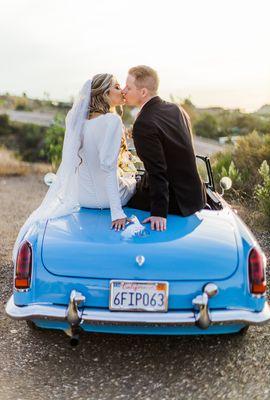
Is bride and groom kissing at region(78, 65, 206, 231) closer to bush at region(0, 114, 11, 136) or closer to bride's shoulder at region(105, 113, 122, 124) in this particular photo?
bride's shoulder at region(105, 113, 122, 124)

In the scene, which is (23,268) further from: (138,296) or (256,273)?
(256,273)

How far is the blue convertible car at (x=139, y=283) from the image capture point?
13.6 feet

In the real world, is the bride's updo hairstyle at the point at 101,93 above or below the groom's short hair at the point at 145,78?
below

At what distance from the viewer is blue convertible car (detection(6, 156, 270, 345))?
4137 millimetres

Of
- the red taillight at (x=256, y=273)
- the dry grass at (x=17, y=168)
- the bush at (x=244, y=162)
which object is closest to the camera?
the red taillight at (x=256, y=273)

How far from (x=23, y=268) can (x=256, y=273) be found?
152cm

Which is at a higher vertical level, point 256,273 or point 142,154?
point 142,154

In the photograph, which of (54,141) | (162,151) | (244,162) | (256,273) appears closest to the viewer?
(256,273)

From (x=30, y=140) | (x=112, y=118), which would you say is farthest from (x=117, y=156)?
(x=30, y=140)

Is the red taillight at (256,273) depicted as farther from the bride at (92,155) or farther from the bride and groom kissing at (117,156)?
the bride at (92,155)

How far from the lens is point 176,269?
13.9 ft

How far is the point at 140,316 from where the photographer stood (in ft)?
13.4

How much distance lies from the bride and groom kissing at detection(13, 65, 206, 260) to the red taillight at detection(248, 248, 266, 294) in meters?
0.68

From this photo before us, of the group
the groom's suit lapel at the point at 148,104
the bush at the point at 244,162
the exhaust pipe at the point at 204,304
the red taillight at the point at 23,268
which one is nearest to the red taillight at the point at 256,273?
the exhaust pipe at the point at 204,304
